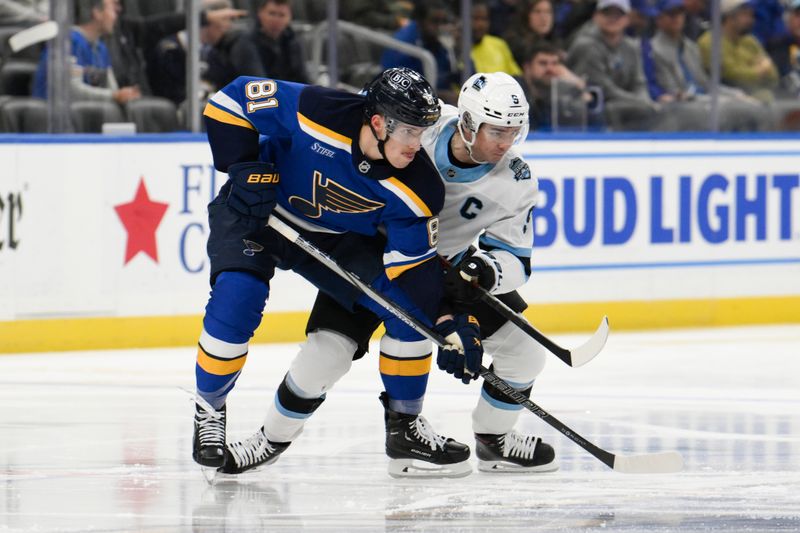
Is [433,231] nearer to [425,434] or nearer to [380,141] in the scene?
[380,141]

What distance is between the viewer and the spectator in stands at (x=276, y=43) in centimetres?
700

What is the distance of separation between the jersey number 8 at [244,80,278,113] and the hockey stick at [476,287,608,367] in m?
0.71

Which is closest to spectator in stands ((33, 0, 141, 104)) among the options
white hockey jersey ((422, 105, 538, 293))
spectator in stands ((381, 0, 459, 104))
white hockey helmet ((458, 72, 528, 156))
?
spectator in stands ((381, 0, 459, 104))

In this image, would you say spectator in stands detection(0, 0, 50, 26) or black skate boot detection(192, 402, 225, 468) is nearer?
black skate boot detection(192, 402, 225, 468)

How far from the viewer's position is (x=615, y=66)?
26.0 ft

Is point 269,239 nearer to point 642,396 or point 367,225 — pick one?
point 367,225

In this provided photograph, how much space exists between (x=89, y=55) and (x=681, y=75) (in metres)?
3.01

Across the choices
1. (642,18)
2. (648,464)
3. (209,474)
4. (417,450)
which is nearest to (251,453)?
(209,474)

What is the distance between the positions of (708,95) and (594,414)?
3.22m

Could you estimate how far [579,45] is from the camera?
25.5 ft

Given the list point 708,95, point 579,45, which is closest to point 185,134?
point 579,45

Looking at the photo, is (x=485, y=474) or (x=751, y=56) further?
(x=751, y=56)

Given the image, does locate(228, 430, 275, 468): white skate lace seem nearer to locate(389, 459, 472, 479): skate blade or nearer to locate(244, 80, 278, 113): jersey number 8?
locate(389, 459, 472, 479): skate blade

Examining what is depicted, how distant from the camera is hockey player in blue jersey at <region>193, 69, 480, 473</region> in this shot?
388cm
